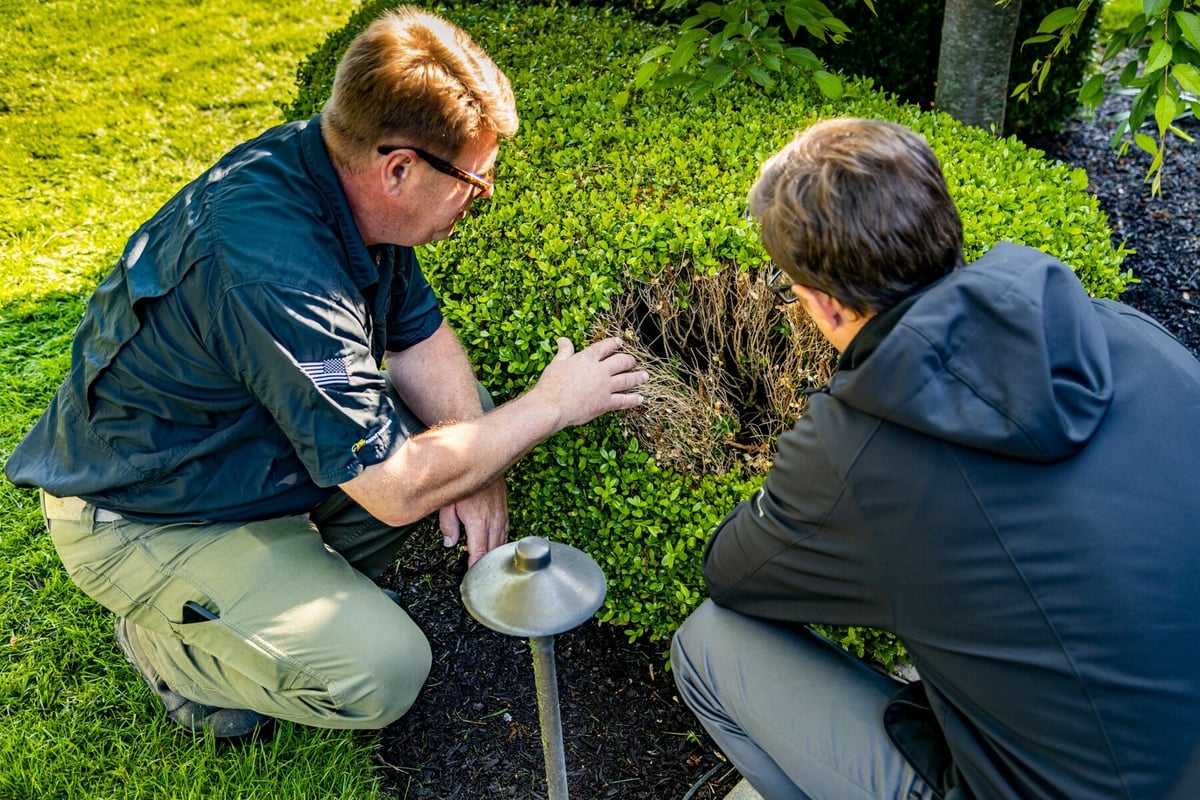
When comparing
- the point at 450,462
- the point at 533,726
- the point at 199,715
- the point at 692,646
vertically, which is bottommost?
the point at 533,726

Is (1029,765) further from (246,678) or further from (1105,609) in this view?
(246,678)

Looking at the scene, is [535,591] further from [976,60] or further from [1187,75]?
[976,60]

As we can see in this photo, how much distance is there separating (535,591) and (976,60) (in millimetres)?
4144

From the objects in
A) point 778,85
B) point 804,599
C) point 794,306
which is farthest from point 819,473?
point 778,85

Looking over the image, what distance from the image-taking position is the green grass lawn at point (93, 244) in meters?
2.92

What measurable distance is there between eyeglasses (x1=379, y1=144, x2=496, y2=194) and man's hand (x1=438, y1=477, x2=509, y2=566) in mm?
912

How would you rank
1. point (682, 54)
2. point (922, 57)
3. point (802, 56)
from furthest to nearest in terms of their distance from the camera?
1. point (922, 57)
2. point (802, 56)
3. point (682, 54)

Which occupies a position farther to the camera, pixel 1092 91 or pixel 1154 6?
pixel 1092 91

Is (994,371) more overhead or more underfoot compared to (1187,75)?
more underfoot

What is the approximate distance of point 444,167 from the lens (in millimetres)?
2619

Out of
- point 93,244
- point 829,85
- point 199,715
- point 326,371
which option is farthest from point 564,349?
point 93,244

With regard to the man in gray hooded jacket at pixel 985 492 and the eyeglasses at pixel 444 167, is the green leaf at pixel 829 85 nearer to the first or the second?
the eyeglasses at pixel 444 167

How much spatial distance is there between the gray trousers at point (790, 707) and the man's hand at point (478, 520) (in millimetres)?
751

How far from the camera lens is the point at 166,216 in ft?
8.84
